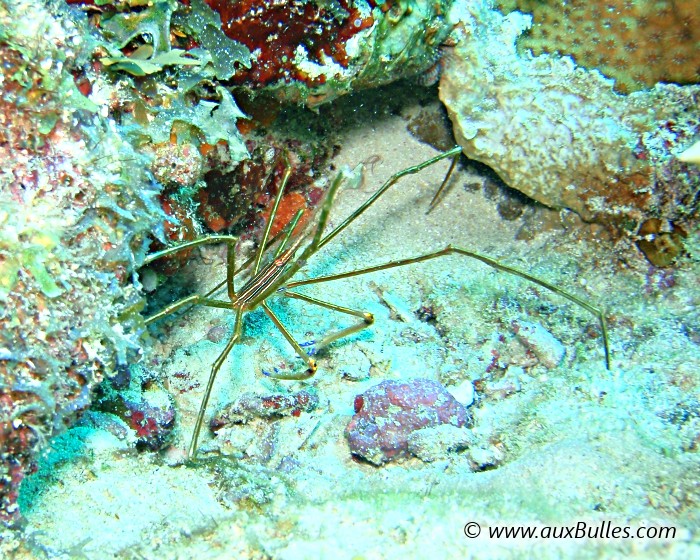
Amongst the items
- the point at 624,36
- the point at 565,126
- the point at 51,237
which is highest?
Result: the point at 624,36

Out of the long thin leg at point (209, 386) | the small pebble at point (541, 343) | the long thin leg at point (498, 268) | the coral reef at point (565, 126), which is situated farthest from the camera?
the coral reef at point (565, 126)

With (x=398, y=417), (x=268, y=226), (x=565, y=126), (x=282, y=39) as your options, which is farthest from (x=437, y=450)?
(x=565, y=126)

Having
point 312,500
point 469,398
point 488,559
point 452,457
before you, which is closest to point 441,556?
point 488,559

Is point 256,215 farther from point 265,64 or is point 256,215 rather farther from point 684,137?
point 684,137

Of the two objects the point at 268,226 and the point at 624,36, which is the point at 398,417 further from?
the point at 624,36

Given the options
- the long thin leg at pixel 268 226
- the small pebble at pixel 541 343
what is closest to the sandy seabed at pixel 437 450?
the small pebble at pixel 541 343

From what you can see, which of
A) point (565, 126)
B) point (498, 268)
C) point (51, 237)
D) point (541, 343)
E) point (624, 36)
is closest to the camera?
point (51, 237)

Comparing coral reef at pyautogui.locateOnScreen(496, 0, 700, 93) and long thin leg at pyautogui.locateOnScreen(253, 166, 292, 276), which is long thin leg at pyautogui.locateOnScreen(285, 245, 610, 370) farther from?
coral reef at pyautogui.locateOnScreen(496, 0, 700, 93)

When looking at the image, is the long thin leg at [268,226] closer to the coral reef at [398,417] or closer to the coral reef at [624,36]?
the coral reef at [398,417]
